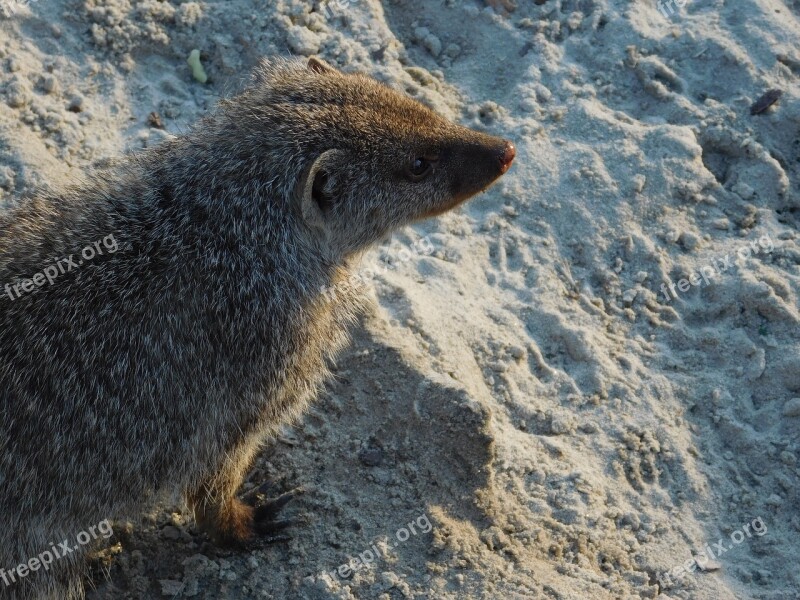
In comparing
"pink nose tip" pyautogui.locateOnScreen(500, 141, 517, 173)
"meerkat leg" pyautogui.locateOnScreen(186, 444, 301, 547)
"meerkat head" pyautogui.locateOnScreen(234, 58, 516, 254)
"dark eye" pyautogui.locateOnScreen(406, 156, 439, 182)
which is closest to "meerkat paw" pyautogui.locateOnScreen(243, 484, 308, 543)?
"meerkat leg" pyautogui.locateOnScreen(186, 444, 301, 547)

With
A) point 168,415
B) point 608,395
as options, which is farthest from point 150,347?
point 608,395

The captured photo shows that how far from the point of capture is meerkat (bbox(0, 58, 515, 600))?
10.2ft

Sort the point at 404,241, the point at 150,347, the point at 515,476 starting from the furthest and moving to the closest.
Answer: the point at 404,241, the point at 515,476, the point at 150,347

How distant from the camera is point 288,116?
350cm

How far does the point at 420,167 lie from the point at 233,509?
165 centimetres

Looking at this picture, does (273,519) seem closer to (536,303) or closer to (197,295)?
(197,295)

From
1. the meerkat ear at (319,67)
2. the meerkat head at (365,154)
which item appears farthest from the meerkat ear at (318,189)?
the meerkat ear at (319,67)

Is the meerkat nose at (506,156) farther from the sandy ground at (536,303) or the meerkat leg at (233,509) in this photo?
the meerkat leg at (233,509)

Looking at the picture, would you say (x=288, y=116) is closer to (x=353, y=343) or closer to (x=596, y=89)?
(x=353, y=343)

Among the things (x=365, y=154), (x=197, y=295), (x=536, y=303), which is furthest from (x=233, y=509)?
(x=536, y=303)

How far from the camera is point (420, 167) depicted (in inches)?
144

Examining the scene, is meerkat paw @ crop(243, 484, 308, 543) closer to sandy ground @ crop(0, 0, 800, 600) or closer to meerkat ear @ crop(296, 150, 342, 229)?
sandy ground @ crop(0, 0, 800, 600)

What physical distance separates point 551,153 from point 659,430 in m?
1.75

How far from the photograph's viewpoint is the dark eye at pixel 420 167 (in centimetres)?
362
